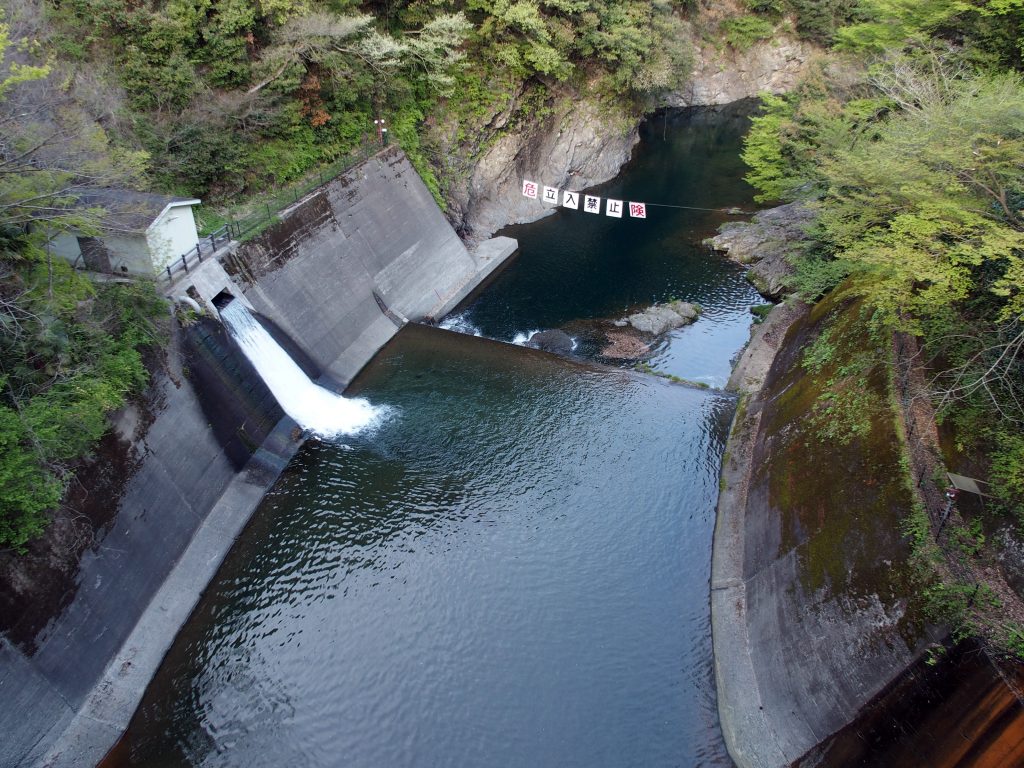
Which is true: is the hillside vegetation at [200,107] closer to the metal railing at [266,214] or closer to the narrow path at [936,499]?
the metal railing at [266,214]

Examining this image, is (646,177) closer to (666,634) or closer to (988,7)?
(988,7)

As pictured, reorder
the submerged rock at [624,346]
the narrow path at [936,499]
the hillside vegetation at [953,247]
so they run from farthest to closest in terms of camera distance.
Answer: the submerged rock at [624,346] < the hillside vegetation at [953,247] < the narrow path at [936,499]

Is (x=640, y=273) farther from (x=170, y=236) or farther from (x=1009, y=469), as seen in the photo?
(x=170, y=236)

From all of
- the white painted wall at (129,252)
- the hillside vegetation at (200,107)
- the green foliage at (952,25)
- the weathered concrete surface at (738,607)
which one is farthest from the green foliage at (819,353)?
the white painted wall at (129,252)

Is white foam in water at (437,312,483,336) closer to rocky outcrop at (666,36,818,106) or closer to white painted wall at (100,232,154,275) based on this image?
white painted wall at (100,232,154,275)

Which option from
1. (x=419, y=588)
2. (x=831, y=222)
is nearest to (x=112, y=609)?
(x=419, y=588)

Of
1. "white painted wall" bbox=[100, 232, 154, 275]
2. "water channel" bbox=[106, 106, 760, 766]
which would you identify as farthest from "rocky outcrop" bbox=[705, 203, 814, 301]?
"white painted wall" bbox=[100, 232, 154, 275]
